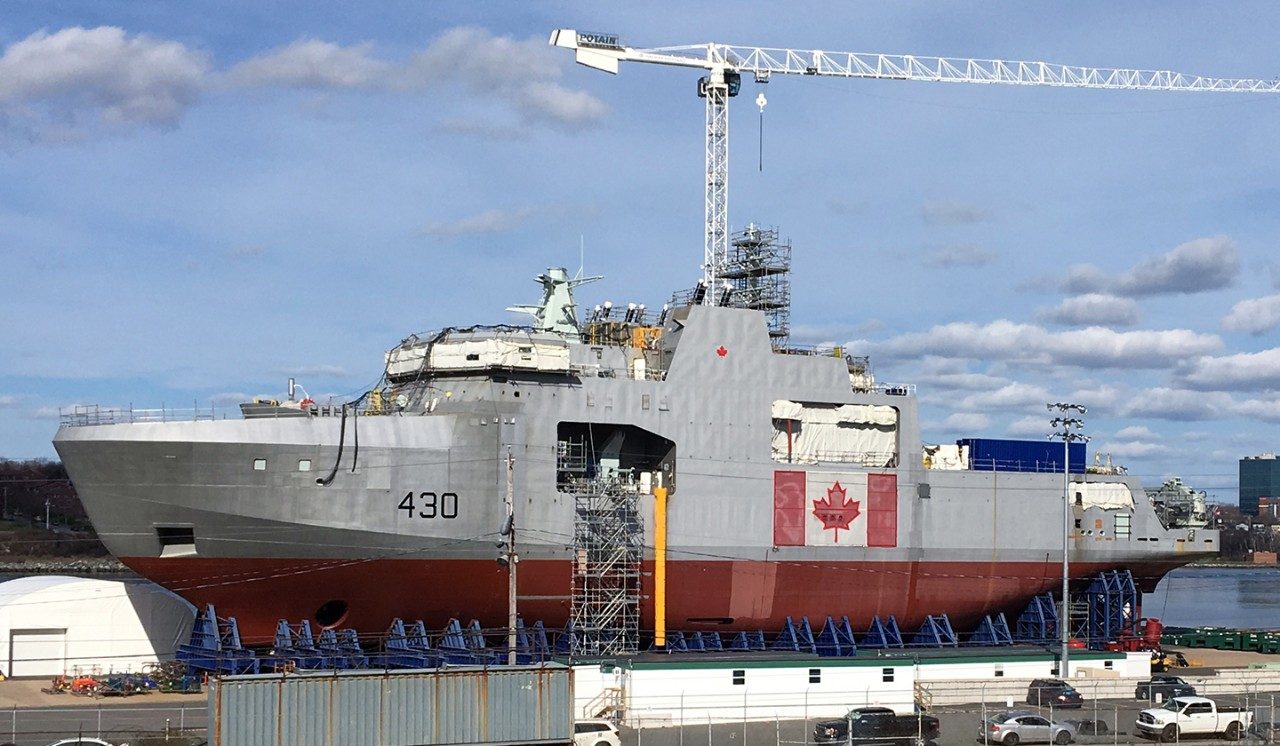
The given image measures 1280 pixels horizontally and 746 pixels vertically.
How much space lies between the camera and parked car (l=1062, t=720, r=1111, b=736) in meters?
41.7

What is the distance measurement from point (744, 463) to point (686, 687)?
37.5 ft

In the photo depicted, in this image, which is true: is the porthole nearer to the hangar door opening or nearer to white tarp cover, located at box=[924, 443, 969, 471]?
the hangar door opening

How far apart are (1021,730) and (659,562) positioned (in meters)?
15.8

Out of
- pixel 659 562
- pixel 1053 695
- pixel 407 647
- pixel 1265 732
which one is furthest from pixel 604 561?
pixel 1265 732

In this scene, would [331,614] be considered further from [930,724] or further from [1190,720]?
[1190,720]

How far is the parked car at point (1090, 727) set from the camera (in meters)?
41.7

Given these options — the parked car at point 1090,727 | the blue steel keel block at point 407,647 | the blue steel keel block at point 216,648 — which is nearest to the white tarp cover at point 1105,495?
the parked car at point 1090,727

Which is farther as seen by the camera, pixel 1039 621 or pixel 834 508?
pixel 1039 621

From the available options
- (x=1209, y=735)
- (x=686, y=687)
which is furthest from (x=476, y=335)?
(x=1209, y=735)

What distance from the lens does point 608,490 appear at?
167 ft

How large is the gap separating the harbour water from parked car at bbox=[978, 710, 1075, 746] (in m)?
41.9

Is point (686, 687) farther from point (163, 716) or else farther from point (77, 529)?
point (77, 529)

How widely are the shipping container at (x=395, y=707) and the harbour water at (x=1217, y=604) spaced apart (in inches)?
2092

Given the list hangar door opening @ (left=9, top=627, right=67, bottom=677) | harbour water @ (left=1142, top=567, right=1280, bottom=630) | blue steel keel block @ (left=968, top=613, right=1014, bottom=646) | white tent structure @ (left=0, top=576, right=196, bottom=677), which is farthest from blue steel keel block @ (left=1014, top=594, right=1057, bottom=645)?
hangar door opening @ (left=9, top=627, right=67, bottom=677)
